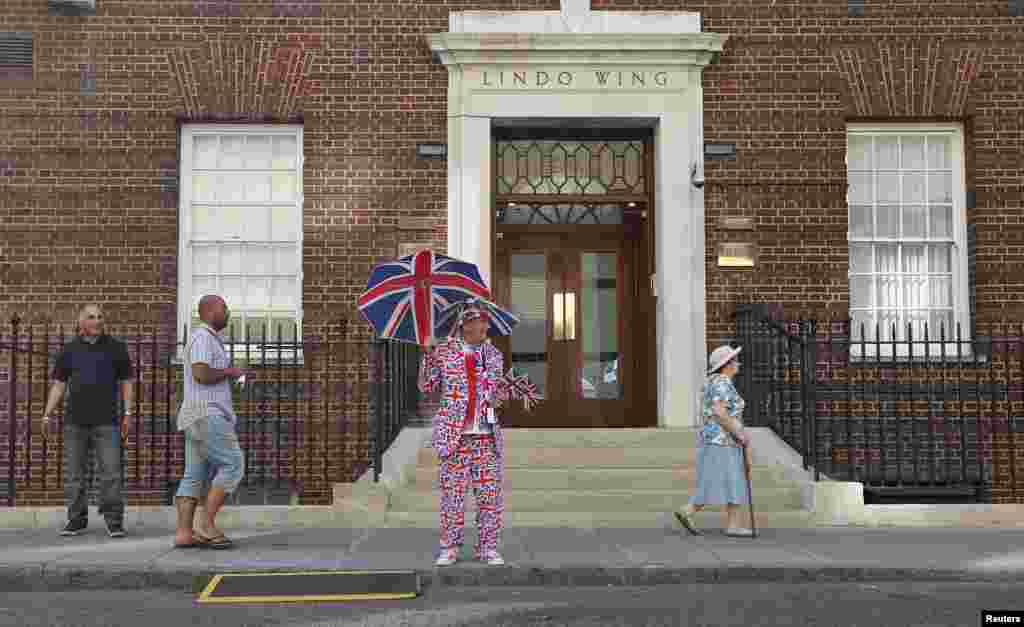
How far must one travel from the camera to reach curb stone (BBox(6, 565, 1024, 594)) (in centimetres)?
759

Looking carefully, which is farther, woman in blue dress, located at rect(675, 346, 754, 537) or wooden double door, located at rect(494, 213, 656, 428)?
wooden double door, located at rect(494, 213, 656, 428)

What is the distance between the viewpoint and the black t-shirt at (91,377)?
30.8 ft

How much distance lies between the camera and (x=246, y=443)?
11.7 meters

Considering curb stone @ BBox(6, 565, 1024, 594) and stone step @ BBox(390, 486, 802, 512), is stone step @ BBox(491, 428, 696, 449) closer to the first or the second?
stone step @ BBox(390, 486, 802, 512)

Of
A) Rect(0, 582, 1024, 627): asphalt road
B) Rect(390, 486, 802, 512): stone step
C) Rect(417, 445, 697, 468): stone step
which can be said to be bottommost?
Rect(0, 582, 1024, 627): asphalt road

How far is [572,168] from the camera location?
518 inches

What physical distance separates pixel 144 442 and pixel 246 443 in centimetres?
118

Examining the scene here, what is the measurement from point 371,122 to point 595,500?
467cm

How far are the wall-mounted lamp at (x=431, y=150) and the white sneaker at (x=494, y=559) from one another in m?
5.73


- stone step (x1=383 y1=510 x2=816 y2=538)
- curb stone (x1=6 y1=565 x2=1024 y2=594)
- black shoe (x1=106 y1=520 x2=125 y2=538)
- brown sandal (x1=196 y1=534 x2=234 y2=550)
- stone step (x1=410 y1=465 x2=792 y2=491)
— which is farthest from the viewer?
stone step (x1=410 y1=465 x2=792 y2=491)

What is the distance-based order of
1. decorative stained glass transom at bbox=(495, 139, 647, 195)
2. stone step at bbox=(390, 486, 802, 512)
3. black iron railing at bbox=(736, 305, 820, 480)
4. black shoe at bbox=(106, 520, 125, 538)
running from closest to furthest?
1. black shoe at bbox=(106, 520, 125, 538)
2. stone step at bbox=(390, 486, 802, 512)
3. black iron railing at bbox=(736, 305, 820, 480)
4. decorative stained glass transom at bbox=(495, 139, 647, 195)

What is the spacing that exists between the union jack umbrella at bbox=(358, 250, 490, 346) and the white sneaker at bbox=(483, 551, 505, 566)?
4.85 feet

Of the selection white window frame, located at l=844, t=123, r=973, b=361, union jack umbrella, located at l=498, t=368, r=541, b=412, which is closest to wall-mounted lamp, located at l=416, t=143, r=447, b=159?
white window frame, located at l=844, t=123, r=973, b=361

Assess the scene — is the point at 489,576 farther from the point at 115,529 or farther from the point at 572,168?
the point at 572,168
